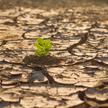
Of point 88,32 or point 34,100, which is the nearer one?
point 34,100

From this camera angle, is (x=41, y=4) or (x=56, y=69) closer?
(x=56, y=69)

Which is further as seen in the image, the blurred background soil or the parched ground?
the blurred background soil

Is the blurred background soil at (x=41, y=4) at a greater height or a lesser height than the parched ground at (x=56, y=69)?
greater

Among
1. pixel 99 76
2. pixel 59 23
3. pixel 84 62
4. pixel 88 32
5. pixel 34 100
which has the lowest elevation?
pixel 34 100

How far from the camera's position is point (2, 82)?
4.55ft

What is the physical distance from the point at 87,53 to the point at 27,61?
0.76m

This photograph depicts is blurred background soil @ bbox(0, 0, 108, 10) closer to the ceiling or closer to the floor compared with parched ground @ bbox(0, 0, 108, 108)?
closer to the ceiling

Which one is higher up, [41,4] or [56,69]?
[41,4]

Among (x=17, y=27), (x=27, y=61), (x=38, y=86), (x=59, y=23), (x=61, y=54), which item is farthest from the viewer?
(x=59, y=23)

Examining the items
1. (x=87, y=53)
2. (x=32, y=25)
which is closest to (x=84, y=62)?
(x=87, y=53)

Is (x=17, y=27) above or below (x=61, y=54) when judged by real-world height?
above

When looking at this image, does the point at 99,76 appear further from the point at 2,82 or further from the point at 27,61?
the point at 2,82

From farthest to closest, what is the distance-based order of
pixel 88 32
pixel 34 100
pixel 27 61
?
1. pixel 88 32
2. pixel 27 61
3. pixel 34 100

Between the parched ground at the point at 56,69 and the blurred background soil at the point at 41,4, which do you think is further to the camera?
the blurred background soil at the point at 41,4
